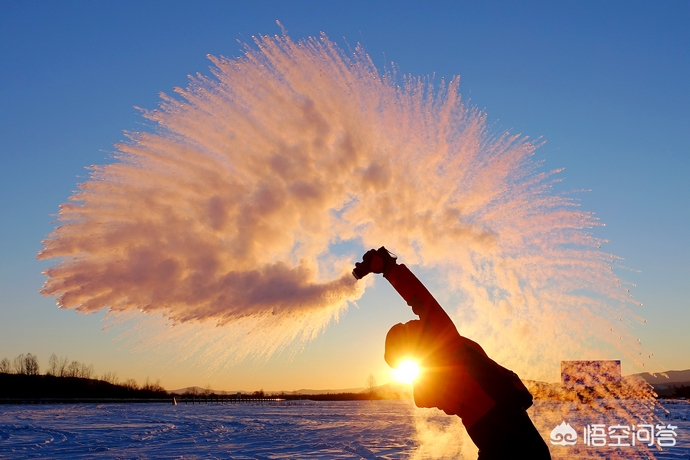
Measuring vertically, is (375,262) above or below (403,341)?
above

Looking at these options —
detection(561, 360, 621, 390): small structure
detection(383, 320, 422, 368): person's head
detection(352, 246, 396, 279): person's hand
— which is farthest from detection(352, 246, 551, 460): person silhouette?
detection(561, 360, 621, 390): small structure

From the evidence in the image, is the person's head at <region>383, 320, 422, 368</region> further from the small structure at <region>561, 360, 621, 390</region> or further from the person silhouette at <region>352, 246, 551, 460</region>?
the small structure at <region>561, 360, 621, 390</region>

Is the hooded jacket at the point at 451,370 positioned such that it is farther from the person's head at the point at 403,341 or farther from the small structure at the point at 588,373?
the small structure at the point at 588,373

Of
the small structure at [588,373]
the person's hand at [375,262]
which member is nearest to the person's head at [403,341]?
the person's hand at [375,262]

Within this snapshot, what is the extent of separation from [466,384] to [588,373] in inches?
4031

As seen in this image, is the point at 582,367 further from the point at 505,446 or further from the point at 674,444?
the point at 505,446

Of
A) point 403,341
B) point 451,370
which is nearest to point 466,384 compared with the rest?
point 451,370

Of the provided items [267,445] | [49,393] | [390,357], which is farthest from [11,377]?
[390,357]

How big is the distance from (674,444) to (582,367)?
2703 inches

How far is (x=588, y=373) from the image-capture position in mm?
94375

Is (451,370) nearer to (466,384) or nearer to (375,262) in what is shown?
(466,384)

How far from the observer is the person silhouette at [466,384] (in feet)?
9.87

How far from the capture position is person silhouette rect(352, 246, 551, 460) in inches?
118

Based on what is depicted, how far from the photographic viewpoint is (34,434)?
109 feet
